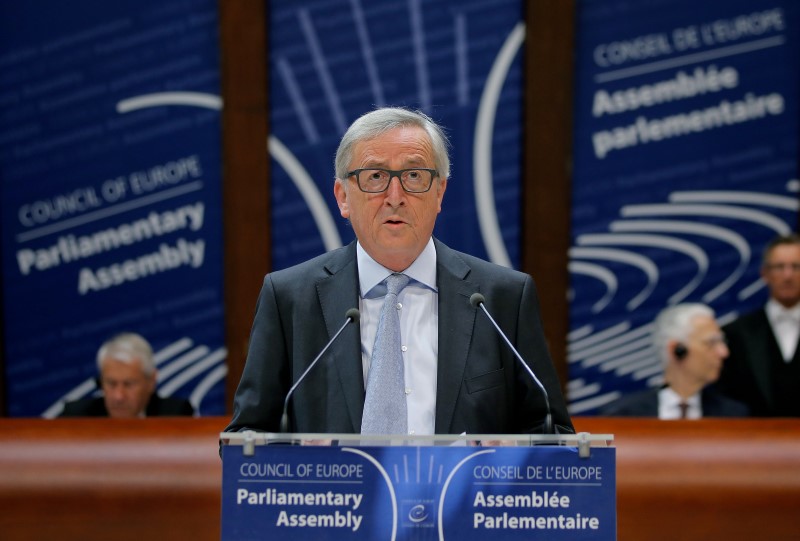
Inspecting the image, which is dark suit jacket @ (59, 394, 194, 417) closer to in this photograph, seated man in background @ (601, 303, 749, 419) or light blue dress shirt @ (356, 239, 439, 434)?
seated man in background @ (601, 303, 749, 419)

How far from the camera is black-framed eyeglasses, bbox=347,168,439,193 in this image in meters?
2.11

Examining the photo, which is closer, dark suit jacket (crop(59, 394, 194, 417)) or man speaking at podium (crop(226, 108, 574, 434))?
man speaking at podium (crop(226, 108, 574, 434))

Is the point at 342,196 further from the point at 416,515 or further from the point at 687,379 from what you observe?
the point at 687,379

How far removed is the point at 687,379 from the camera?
3.92 metres

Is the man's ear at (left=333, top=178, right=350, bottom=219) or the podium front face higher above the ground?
the man's ear at (left=333, top=178, right=350, bottom=219)

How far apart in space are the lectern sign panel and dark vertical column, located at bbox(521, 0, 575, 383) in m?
3.36

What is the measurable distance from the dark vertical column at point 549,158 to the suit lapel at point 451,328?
9.29ft

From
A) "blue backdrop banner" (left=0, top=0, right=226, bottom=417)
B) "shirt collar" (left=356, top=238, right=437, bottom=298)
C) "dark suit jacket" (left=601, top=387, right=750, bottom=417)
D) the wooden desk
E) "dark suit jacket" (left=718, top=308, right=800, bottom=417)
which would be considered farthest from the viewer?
"blue backdrop banner" (left=0, top=0, right=226, bottom=417)

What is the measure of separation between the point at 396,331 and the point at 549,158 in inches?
121

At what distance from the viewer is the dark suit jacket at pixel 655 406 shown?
3846mm

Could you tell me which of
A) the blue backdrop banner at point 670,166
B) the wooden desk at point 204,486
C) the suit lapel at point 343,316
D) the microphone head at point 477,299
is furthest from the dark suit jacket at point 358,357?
the blue backdrop banner at point 670,166

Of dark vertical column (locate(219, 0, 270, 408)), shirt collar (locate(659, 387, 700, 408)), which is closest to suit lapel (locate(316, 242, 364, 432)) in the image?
shirt collar (locate(659, 387, 700, 408))

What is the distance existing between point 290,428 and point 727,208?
3466 mm

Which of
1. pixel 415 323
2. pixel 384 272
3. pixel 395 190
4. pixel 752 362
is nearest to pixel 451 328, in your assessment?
pixel 415 323
